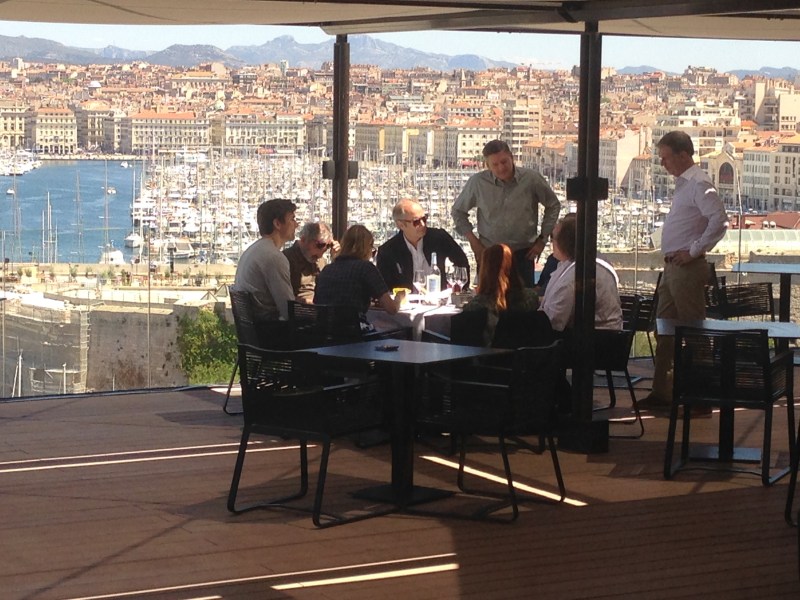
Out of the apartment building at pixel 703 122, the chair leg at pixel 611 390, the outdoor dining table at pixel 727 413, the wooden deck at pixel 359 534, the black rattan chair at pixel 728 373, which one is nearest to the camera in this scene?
the wooden deck at pixel 359 534

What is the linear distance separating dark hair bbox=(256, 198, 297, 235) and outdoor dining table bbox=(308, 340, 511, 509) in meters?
1.93

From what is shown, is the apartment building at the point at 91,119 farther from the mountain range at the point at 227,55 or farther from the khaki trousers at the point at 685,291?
the khaki trousers at the point at 685,291

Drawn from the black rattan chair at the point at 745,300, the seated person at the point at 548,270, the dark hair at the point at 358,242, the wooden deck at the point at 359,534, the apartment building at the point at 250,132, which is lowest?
the wooden deck at the point at 359,534

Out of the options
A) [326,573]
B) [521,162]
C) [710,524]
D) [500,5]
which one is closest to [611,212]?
[521,162]

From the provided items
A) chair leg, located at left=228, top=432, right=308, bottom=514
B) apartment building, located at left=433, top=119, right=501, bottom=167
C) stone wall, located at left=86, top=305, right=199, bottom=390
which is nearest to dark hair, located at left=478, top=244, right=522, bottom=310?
chair leg, located at left=228, top=432, right=308, bottom=514

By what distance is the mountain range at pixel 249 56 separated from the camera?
11680 millimetres

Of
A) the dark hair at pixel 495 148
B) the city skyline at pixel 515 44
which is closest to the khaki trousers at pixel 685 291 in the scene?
the dark hair at pixel 495 148

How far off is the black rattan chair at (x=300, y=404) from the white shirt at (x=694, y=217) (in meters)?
2.96

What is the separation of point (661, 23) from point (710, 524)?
3691 mm

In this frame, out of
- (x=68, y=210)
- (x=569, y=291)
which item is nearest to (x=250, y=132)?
(x=68, y=210)

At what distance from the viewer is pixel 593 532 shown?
5.68 meters

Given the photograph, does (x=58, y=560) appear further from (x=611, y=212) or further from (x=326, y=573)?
(x=611, y=212)

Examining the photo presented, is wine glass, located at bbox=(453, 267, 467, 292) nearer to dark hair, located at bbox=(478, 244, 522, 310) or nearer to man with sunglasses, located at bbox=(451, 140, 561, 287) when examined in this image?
man with sunglasses, located at bbox=(451, 140, 561, 287)

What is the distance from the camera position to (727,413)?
6941 millimetres
